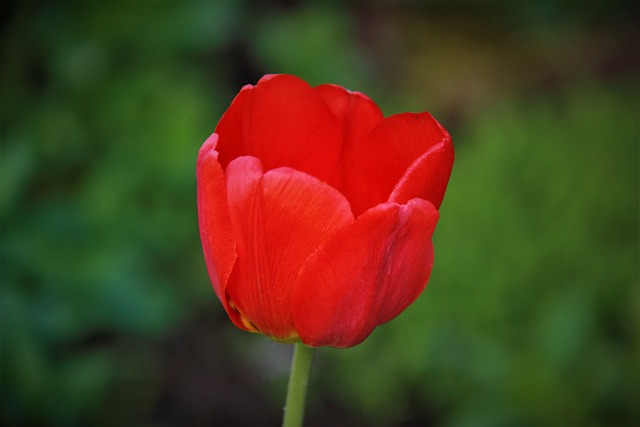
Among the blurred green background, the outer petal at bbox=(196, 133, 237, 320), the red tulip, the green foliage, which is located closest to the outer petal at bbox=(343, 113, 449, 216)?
the red tulip

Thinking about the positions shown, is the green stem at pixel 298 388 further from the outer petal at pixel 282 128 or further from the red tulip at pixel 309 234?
the outer petal at pixel 282 128

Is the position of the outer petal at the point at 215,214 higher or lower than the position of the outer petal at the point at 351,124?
lower

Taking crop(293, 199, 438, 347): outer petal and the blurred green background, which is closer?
crop(293, 199, 438, 347): outer petal

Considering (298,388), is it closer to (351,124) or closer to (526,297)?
(351,124)

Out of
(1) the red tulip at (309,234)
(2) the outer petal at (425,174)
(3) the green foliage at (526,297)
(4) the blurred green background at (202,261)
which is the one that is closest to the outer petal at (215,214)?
(1) the red tulip at (309,234)

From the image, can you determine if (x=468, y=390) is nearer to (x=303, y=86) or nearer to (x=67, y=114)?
(x=67, y=114)

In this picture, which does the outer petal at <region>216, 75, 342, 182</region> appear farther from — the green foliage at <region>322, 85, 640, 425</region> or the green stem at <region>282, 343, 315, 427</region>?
the green foliage at <region>322, 85, 640, 425</region>
